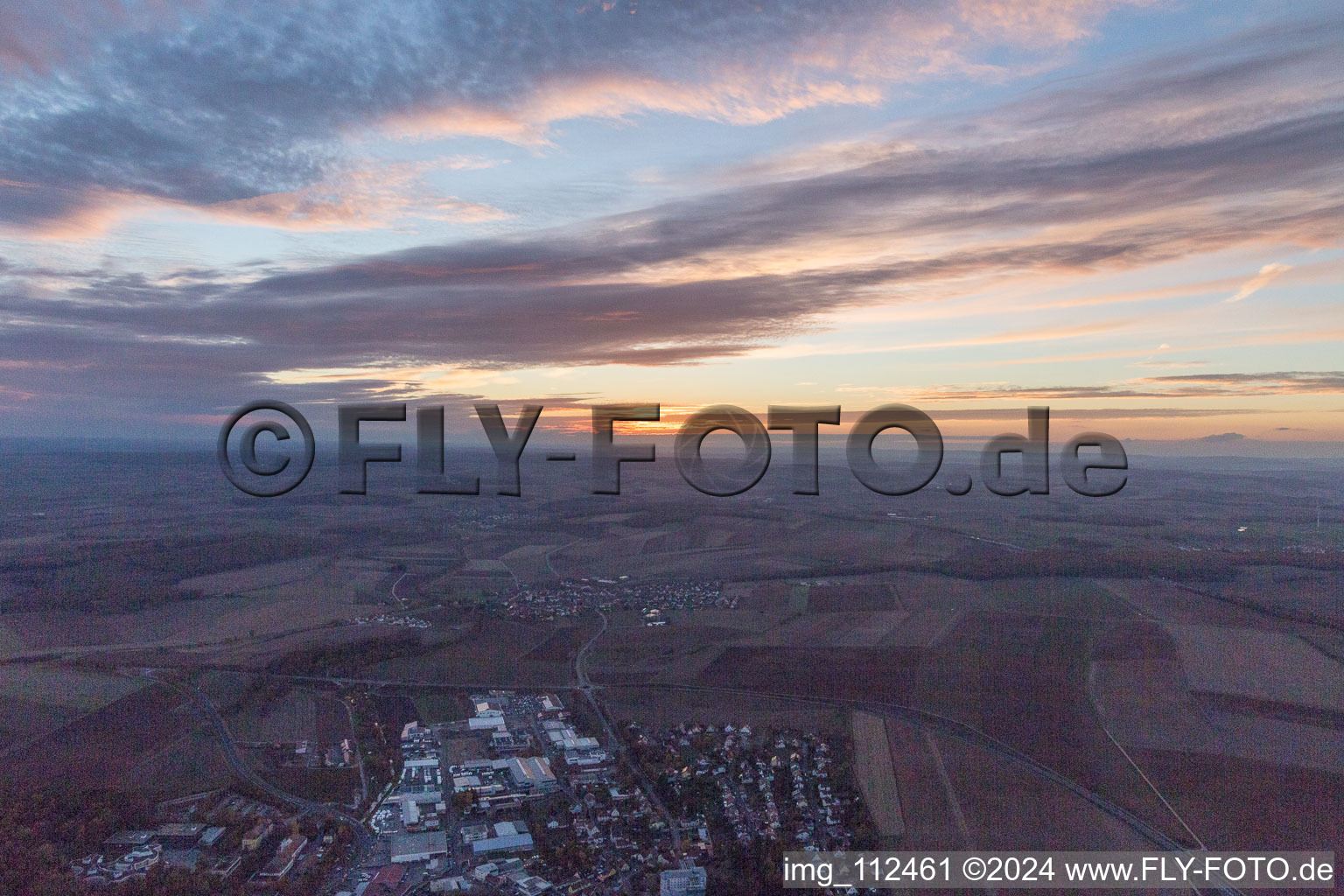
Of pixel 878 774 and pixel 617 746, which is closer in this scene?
pixel 878 774

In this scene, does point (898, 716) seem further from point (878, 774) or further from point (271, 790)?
point (271, 790)

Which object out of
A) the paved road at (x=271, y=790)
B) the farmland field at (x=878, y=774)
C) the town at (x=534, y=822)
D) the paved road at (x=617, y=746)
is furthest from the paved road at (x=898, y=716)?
the paved road at (x=271, y=790)

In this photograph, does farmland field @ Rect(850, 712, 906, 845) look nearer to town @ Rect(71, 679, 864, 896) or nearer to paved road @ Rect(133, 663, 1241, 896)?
town @ Rect(71, 679, 864, 896)

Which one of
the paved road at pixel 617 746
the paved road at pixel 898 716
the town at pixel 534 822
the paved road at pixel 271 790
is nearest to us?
the town at pixel 534 822

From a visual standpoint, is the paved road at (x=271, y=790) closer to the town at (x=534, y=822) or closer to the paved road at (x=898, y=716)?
the town at (x=534, y=822)

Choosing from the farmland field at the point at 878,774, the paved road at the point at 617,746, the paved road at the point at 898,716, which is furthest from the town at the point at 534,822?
the paved road at the point at 898,716

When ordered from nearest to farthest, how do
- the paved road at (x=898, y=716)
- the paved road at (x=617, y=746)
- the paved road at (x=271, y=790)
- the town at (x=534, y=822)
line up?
the town at (x=534, y=822), the paved road at (x=271, y=790), the paved road at (x=898, y=716), the paved road at (x=617, y=746)

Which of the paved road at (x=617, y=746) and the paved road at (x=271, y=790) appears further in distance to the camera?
the paved road at (x=617, y=746)

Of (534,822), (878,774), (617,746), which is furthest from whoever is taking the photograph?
(617,746)

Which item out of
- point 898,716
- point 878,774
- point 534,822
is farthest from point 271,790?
point 898,716

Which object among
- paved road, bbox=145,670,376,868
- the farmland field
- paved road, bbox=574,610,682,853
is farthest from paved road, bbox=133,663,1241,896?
paved road, bbox=145,670,376,868

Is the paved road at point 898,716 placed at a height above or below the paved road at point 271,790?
above

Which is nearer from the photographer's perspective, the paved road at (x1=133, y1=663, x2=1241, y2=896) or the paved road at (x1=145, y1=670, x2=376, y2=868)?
the paved road at (x1=145, y1=670, x2=376, y2=868)
